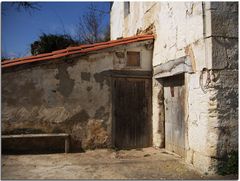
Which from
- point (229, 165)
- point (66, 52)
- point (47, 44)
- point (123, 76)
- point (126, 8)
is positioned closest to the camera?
point (229, 165)

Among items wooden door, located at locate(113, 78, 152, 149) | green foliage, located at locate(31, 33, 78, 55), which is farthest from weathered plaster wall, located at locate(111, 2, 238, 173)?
green foliage, located at locate(31, 33, 78, 55)

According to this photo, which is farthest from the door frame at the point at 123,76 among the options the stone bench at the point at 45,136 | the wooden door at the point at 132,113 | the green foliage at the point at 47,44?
the green foliage at the point at 47,44

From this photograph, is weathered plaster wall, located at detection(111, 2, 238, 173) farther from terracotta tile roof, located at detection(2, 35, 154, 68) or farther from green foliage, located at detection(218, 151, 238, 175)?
terracotta tile roof, located at detection(2, 35, 154, 68)

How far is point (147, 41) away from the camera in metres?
7.18

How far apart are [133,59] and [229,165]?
347 cm

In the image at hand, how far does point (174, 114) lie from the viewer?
21.0 ft

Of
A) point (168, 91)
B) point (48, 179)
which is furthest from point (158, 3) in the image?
point (48, 179)

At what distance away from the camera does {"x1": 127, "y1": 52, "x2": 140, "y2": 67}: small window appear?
279 inches

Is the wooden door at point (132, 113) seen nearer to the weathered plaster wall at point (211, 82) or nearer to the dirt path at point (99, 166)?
the dirt path at point (99, 166)

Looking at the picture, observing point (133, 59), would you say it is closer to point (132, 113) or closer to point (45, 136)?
point (132, 113)

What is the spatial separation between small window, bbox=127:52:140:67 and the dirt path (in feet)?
7.09

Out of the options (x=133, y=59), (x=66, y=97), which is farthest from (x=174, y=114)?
(x=66, y=97)

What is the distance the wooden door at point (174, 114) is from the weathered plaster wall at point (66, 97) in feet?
4.21

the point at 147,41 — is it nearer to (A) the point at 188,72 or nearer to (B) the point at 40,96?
(A) the point at 188,72
